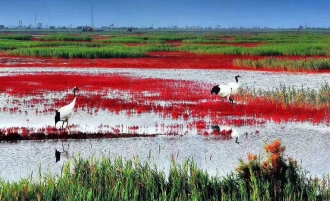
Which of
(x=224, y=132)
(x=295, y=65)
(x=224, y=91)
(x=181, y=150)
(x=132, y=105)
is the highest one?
(x=295, y=65)

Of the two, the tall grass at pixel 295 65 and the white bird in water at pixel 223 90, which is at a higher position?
the tall grass at pixel 295 65

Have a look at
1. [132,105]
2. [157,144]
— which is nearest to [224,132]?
[157,144]

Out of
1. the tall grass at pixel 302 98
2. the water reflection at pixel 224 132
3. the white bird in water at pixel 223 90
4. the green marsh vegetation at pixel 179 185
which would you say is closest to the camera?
the green marsh vegetation at pixel 179 185

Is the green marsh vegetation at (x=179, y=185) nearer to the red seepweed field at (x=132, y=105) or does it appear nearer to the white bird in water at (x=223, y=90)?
the red seepweed field at (x=132, y=105)

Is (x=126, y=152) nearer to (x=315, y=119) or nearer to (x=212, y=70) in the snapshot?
(x=315, y=119)

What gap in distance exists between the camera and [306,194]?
9078mm

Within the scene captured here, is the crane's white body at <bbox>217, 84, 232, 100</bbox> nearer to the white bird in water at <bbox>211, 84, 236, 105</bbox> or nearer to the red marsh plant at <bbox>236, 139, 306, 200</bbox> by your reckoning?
the white bird in water at <bbox>211, 84, 236, 105</bbox>

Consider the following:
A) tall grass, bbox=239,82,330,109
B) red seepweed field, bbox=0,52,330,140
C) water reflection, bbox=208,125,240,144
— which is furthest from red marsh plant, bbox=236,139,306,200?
tall grass, bbox=239,82,330,109

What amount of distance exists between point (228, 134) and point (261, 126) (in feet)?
5.94

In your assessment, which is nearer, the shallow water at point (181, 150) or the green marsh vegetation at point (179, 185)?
the green marsh vegetation at point (179, 185)

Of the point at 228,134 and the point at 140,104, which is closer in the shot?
the point at 228,134

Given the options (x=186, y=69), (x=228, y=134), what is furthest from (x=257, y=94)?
(x=186, y=69)

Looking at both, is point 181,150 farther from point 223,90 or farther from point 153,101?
point 153,101

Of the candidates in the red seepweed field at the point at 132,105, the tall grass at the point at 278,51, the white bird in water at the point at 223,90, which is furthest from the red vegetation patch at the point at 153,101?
the tall grass at the point at 278,51
